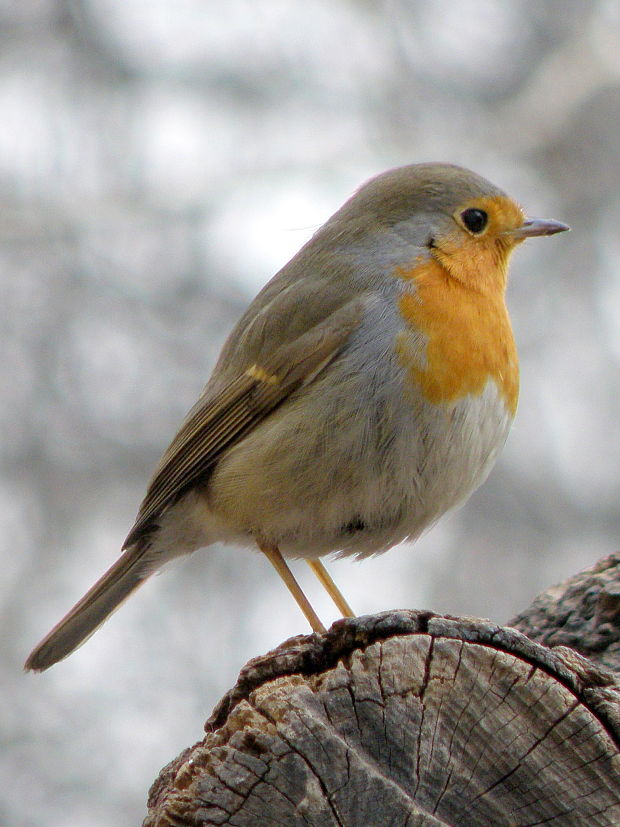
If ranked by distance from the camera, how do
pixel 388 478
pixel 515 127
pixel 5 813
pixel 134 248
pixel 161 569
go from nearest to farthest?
pixel 388 478, pixel 161 569, pixel 5 813, pixel 134 248, pixel 515 127

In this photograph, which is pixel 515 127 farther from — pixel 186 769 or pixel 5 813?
pixel 186 769

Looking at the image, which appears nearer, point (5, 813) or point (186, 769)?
→ point (186, 769)

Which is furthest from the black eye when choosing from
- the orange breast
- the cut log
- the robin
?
the cut log

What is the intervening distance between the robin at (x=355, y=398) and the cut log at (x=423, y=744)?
4.24 ft

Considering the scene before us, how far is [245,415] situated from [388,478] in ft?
2.20

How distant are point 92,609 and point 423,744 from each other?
2.40 meters

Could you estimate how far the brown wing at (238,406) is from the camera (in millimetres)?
3662

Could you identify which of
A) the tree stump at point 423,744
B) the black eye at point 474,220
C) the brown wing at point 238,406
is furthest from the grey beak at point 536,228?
the tree stump at point 423,744

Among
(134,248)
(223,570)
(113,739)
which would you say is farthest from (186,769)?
(134,248)

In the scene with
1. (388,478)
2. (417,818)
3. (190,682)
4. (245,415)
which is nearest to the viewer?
(417,818)

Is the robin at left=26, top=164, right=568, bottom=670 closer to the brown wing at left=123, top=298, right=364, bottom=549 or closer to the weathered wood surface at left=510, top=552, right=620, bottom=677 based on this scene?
the brown wing at left=123, top=298, right=364, bottom=549

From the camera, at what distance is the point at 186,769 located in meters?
2.06

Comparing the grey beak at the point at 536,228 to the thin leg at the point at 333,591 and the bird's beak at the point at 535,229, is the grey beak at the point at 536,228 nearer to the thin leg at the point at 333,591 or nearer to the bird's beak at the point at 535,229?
the bird's beak at the point at 535,229

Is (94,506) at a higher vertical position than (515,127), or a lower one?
lower
